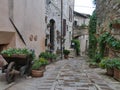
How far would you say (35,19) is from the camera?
15.9 metres

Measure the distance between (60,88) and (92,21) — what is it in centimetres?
1567

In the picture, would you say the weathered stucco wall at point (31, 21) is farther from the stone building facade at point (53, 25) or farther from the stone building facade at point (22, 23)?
the stone building facade at point (53, 25)

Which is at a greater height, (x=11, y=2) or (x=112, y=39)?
(x=11, y=2)

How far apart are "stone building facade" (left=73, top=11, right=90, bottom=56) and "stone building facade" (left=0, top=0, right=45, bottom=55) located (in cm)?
2088

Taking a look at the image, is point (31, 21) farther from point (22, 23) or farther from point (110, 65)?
point (110, 65)

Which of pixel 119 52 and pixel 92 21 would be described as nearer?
pixel 119 52

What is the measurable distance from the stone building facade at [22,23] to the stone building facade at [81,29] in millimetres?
20882

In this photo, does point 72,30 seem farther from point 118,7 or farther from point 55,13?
point 118,7

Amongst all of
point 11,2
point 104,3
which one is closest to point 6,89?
point 11,2

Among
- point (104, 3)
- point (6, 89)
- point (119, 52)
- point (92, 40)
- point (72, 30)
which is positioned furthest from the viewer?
point (72, 30)

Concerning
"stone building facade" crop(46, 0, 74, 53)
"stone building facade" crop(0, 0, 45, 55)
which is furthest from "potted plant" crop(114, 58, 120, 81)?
"stone building facade" crop(46, 0, 74, 53)

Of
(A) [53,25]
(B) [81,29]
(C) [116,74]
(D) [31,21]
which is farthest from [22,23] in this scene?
(B) [81,29]

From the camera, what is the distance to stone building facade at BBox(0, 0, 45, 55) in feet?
34.6

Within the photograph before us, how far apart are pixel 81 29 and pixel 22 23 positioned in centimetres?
2612
